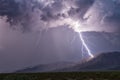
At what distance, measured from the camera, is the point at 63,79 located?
107m

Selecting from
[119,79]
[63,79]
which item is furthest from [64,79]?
[119,79]

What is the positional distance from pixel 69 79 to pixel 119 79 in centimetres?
2054

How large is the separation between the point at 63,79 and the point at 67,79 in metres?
1.66

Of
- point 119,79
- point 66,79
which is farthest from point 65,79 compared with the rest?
point 119,79

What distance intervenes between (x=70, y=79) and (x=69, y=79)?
131 cm

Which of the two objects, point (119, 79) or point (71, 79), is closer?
point (119, 79)

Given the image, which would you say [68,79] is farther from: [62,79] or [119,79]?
[119,79]

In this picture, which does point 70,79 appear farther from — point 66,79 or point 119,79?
point 119,79

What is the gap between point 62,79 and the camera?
10731 cm

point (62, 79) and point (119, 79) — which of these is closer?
point (119, 79)

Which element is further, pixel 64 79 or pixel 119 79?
pixel 64 79

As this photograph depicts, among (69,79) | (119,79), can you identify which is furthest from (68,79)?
(119,79)

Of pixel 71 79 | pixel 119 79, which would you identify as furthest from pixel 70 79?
pixel 119 79

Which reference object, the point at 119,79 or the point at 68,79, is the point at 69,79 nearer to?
the point at 68,79
